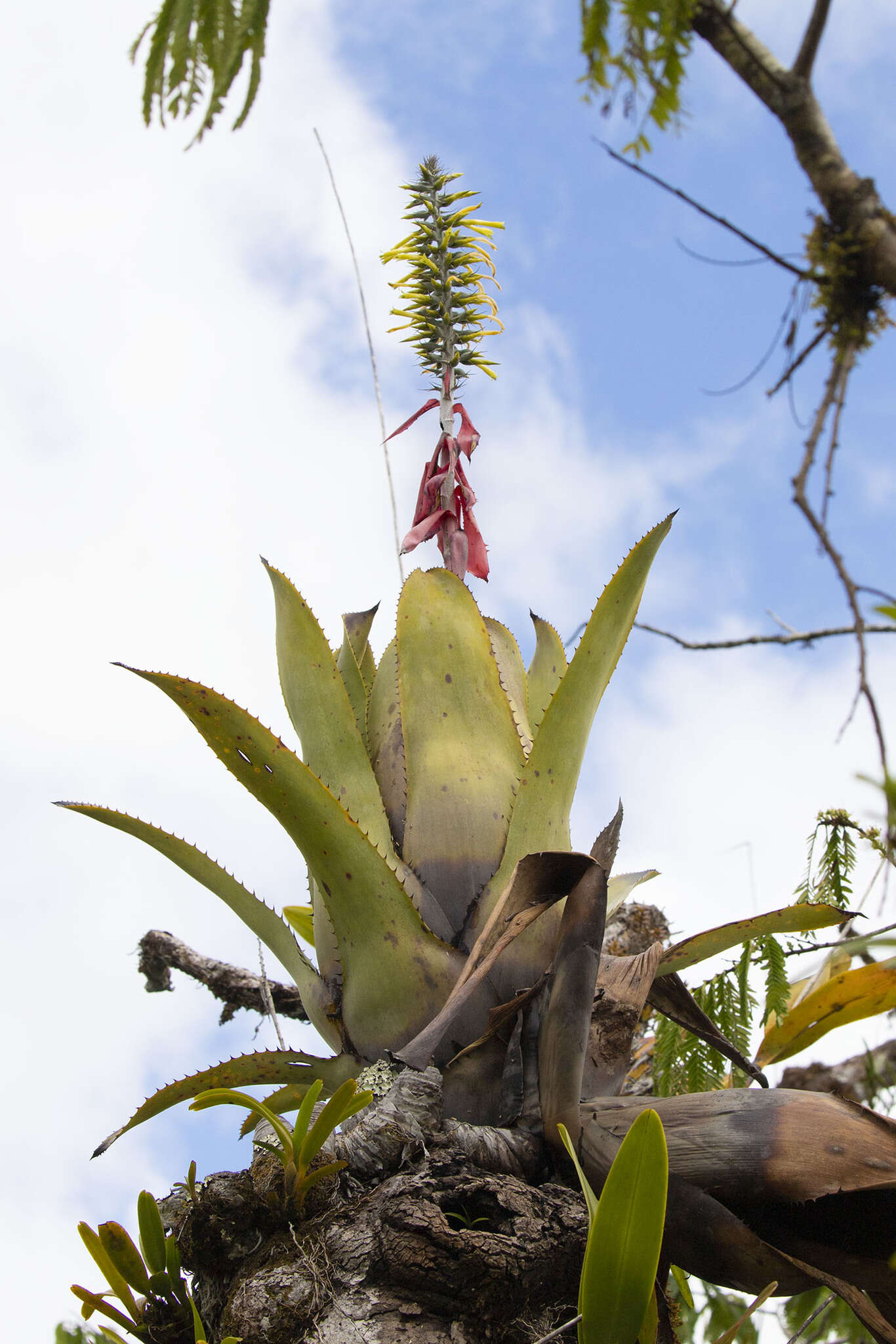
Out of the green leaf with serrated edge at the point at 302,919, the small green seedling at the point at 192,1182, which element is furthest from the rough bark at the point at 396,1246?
the green leaf with serrated edge at the point at 302,919

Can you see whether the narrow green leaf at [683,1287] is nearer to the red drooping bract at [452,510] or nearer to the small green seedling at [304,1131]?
the small green seedling at [304,1131]

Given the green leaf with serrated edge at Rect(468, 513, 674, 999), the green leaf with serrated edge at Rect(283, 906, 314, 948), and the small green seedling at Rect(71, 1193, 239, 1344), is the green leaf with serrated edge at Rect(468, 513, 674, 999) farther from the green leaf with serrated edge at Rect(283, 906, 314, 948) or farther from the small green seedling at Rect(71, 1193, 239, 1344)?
the green leaf with serrated edge at Rect(283, 906, 314, 948)

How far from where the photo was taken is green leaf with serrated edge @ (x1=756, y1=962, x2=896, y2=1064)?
168 centimetres

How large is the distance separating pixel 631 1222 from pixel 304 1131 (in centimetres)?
39

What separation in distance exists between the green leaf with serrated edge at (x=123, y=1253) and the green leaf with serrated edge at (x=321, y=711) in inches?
24.1

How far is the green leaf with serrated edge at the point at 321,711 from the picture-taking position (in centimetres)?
161

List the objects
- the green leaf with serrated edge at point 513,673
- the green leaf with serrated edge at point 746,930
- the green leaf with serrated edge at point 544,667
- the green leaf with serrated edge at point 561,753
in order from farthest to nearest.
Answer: the green leaf with serrated edge at point 544,667
the green leaf with serrated edge at point 513,673
the green leaf with serrated edge at point 746,930
the green leaf with serrated edge at point 561,753

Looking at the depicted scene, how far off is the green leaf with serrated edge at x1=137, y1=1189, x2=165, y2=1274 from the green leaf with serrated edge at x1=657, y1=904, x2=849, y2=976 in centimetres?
76

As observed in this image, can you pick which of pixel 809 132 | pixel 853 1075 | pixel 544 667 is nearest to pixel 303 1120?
pixel 544 667

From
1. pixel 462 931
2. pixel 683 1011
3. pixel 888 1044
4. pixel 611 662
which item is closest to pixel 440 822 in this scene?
pixel 462 931

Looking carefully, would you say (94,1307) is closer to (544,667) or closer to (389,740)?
(389,740)

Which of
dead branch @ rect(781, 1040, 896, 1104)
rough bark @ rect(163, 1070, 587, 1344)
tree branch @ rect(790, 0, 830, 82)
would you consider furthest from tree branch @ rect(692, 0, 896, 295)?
dead branch @ rect(781, 1040, 896, 1104)

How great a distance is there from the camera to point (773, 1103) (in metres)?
1.29

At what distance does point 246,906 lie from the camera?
172cm
